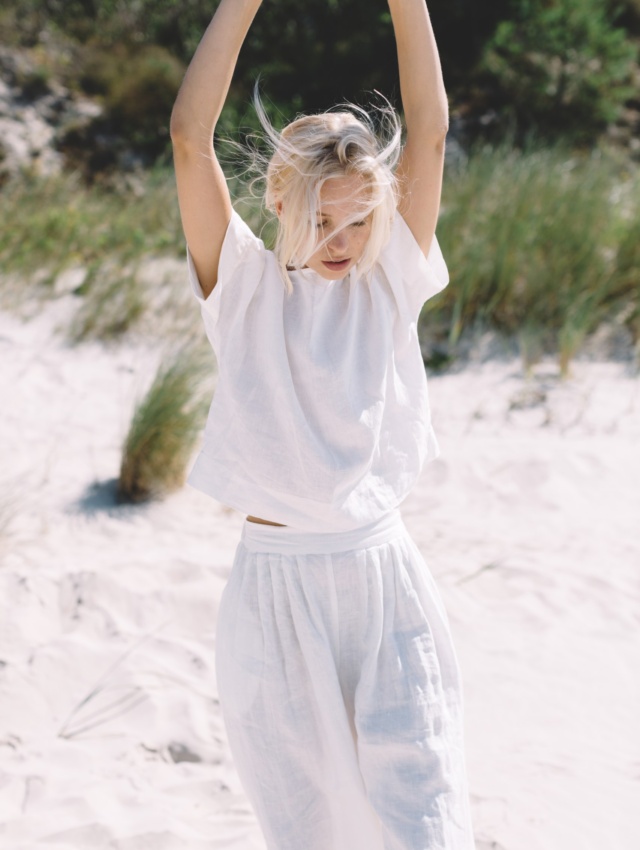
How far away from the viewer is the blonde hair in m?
1.61

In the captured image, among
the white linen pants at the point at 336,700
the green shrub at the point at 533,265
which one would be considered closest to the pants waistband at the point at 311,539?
the white linen pants at the point at 336,700

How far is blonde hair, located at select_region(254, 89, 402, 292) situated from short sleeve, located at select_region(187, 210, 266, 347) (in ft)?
0.17

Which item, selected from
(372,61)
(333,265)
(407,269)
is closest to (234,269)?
(333,265)

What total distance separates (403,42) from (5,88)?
9.63 m

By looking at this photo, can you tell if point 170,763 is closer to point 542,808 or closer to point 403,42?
point 542,808

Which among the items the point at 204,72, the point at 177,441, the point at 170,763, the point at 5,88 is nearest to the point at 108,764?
the point at 170,763

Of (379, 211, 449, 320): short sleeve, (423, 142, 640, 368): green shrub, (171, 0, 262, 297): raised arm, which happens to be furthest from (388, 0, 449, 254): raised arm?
(423, 142, 640, 368): green shrub

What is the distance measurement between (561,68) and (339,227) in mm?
10455

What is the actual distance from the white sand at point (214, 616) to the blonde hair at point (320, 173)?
1.56 m

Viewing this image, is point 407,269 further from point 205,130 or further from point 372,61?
point 372,61

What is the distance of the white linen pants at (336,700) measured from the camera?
1595 mm

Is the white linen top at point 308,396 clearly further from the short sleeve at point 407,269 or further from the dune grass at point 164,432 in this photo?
the dune grass at point 164,432

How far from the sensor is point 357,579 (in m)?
1.64

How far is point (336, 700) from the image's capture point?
1602 mm
